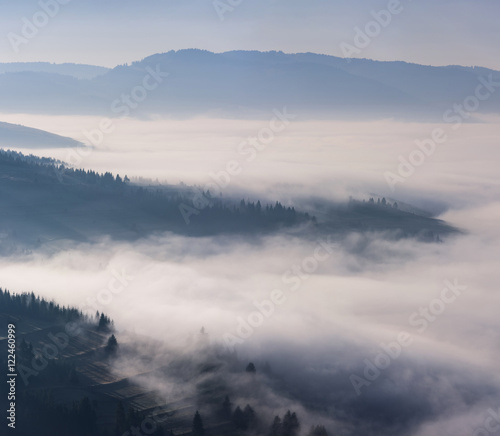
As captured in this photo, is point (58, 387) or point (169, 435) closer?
point (169, 435)

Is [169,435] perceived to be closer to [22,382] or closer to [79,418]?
[79,418]

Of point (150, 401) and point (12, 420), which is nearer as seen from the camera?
point (12, 420)

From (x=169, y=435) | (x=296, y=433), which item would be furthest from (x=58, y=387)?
(x=296, y=433)

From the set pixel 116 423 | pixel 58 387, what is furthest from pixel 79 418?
pixel 58 387

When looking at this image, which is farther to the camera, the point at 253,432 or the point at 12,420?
the point at 253,432

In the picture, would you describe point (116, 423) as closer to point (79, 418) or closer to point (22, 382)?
point (79, 418)

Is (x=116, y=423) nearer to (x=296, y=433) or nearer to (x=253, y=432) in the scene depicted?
(x=253, y=432)

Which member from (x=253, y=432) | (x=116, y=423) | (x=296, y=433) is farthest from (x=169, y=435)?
(x=296, y=433)
